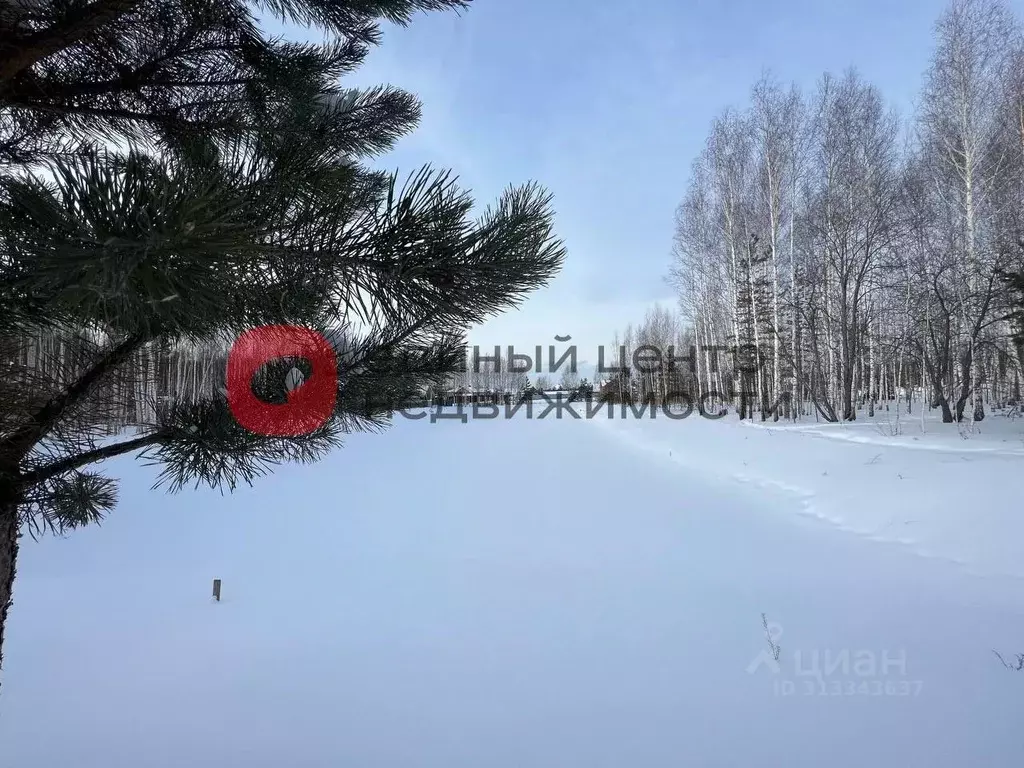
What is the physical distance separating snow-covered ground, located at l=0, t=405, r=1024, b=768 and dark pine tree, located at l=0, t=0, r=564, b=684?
1.38m

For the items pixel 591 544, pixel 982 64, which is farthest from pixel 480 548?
pixel 982 64

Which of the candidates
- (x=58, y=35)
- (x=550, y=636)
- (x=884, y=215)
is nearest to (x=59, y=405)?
(x=58, y=35)

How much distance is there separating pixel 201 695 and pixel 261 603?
1.03 m

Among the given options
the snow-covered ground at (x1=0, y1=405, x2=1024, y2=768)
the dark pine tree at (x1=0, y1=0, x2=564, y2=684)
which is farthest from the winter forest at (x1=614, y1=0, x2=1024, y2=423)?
the dark pine tree at (x1=0, y1=0, x2=564, y2=684)

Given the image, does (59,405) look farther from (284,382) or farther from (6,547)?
(284,382)

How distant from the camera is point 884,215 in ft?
36.3

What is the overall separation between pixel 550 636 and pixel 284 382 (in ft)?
6.92

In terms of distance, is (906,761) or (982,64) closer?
(906,761)

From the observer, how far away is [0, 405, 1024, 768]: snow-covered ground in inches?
72.1

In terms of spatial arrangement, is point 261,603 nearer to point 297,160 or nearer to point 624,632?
point 624,632

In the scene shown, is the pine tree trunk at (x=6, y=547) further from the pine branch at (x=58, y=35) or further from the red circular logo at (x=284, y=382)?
the pine branch at (x=58, y=35)

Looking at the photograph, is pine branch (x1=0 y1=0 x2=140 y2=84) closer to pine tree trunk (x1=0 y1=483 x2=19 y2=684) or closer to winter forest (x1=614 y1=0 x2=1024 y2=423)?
pine tree trunk (x1=0 y1=483 x2=19 y2=684)

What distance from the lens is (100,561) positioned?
13.7ft

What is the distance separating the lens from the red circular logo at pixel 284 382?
4.12 feet
